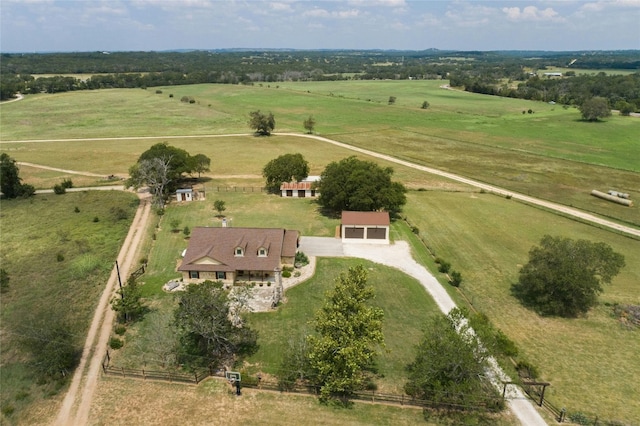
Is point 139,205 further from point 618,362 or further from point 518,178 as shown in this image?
point 518,178

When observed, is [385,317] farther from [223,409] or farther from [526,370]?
[223,409]

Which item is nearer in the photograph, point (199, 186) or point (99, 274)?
point (99, 274)

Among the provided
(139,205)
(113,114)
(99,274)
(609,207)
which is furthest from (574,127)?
(113,114)

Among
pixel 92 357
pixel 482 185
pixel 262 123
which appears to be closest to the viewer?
pixel 92 357

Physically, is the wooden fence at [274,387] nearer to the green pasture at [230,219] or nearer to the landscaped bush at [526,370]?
the landscaped bush at [526,370]

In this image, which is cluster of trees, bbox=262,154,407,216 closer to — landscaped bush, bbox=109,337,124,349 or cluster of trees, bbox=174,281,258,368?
cluster of trees, bbox=174,281,258,368

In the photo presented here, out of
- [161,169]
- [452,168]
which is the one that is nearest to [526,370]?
[161,169]

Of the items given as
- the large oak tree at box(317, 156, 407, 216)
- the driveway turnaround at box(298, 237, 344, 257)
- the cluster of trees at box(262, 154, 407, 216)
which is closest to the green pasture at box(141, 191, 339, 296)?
the driveway turnaround at box(298, 237, 344, 257)
